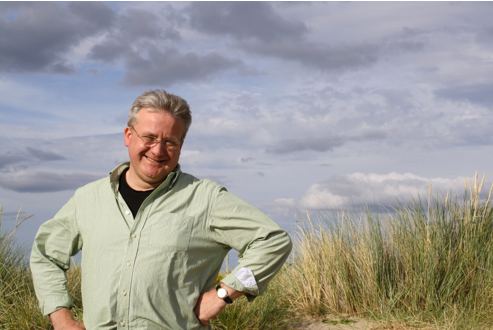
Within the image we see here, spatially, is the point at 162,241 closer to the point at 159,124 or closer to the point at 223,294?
the point at 223,294

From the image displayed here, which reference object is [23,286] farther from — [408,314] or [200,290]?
[408,314]

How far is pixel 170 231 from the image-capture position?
223 cm

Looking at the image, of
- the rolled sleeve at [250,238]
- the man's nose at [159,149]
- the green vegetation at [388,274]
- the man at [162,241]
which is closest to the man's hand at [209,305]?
the man at [162,241]

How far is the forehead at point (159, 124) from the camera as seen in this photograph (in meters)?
2.37

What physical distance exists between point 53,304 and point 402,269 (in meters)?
4.22

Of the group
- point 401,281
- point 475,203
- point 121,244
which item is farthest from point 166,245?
point 475,203

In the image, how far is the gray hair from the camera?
2383mm

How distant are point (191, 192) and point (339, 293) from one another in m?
3.61

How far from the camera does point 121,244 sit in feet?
7.39

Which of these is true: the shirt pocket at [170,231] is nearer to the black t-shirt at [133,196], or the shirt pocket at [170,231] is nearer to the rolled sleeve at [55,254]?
the black t-shirt at [133,196]

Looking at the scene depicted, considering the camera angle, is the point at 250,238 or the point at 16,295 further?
the point at 16,295

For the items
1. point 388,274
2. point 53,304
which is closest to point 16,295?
point 53,304

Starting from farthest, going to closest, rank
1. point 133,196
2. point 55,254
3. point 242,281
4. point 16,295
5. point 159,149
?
1. point 16,295
2. point 55,254
3. point 133,196
4. point 159,149
5. point 242,281

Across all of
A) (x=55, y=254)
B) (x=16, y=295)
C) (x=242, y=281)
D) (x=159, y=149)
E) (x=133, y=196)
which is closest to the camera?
(x=242, y=281)
